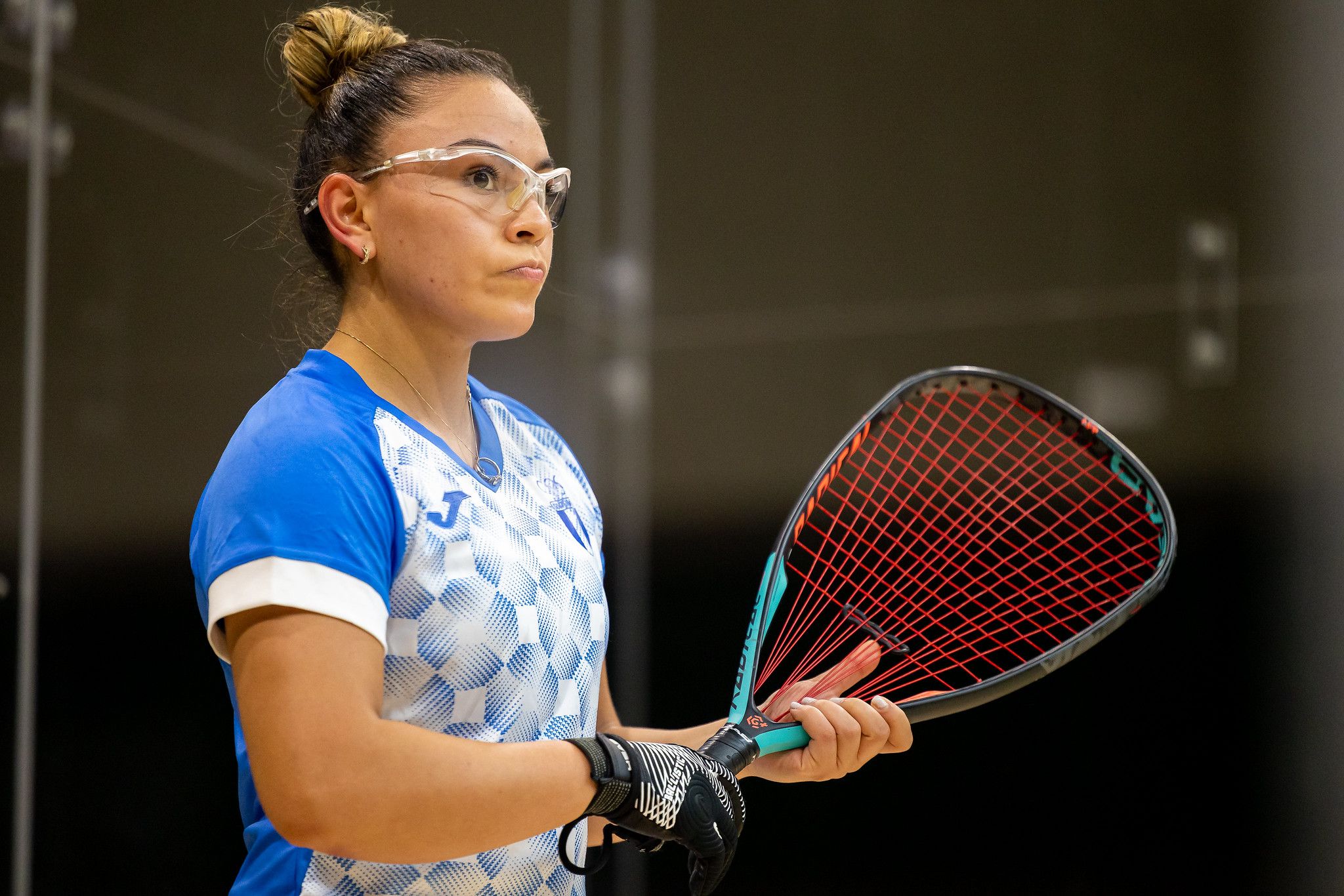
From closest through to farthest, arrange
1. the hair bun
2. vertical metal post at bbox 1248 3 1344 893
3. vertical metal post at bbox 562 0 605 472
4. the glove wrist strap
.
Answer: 1. the glove wrist strap
2. the hair bun
3. vertical metal post at bbox 1248 3 1344 893
4. vertical metal post at bbox 562 0 605 472

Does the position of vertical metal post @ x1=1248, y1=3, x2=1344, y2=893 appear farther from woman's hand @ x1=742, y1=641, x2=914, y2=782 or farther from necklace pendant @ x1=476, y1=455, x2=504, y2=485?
necklace pendant @ x1=476, y1=455, x2=504, y2=485

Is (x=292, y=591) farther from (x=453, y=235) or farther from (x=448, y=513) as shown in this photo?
(x=453, y=235)

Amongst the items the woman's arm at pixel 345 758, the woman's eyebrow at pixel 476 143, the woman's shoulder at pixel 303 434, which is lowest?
the woman's arm at pixel 345 758

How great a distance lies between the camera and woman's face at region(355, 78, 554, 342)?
1183 millimetres

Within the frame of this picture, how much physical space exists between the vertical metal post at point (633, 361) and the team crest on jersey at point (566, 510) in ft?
7.05

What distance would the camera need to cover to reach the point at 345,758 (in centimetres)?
91

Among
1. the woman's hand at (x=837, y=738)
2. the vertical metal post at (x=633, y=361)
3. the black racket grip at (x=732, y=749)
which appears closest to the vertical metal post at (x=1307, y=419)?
the vertical metal post at (x=633, y=361)

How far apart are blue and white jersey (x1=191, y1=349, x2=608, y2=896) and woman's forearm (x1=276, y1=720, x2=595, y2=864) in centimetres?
8

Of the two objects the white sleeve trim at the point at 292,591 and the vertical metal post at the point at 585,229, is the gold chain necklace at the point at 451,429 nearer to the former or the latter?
the white sleeve trim at the point at 292,591

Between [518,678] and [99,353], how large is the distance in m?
1.16

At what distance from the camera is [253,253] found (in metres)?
2.10

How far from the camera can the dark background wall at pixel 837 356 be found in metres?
1.96

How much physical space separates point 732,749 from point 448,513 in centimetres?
37

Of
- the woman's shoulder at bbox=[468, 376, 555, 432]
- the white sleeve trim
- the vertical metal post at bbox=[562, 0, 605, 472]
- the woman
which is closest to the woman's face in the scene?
the woman
